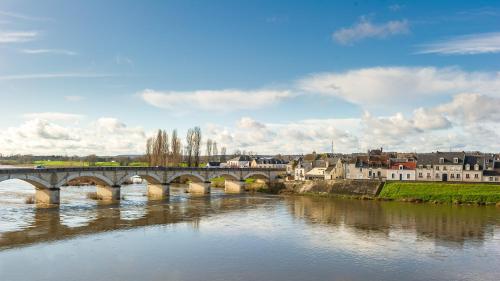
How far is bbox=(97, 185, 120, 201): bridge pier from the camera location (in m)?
59.9

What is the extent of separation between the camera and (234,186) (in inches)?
3233

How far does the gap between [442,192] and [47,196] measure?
5088 cm

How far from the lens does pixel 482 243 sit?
3475 centimetres

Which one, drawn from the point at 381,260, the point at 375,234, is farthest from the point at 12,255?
the point at 375,234

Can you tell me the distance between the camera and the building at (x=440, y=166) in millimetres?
68188

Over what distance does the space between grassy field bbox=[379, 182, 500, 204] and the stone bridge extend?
26.7 m

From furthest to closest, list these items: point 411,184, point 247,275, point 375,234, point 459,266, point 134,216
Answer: point 411,184 < point 134,216 < point 375,234 < point 459,266 < point 247,275

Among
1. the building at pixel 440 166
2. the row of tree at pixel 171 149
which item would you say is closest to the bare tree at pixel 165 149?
the row of tree at pixel 171 149

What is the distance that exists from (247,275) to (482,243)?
20367 millimetres

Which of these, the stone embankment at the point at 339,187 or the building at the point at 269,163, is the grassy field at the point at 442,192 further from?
the building at the point at 269,163

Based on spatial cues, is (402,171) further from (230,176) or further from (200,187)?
(200,187)

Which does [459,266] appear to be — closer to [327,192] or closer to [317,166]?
[327,192]

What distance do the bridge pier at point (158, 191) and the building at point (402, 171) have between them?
3508cm

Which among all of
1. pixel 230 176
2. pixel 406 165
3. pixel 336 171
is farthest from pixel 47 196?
pixel 406 165
